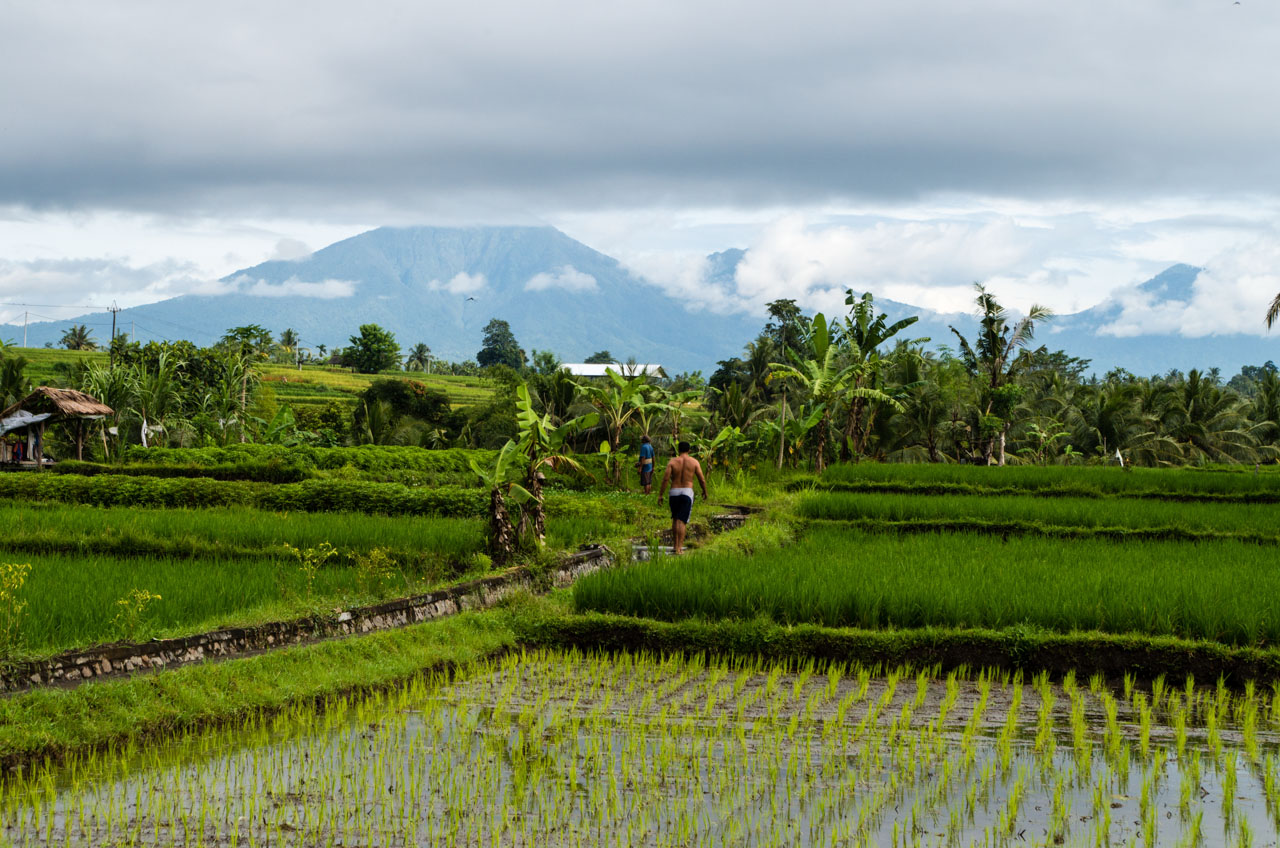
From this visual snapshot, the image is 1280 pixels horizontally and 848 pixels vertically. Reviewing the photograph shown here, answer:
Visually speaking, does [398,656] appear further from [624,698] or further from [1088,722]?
[1088,722]

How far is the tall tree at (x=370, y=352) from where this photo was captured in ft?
229

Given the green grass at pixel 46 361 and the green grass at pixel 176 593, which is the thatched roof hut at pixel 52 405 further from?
the green grass at pixel 46 361

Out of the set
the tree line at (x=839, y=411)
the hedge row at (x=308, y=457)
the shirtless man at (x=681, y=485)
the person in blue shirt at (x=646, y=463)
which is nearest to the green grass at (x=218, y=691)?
the shirtless man at (x=681, y=485)

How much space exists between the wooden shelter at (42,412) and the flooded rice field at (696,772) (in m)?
19.3

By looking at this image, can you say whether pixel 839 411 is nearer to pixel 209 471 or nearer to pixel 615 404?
pixel 615 404

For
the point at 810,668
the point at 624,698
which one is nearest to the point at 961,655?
the point at 810,668

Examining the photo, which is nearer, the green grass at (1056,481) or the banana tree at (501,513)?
the banana tree at (501,513)

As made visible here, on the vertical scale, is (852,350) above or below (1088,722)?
above

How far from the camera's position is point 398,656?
21.2 feet

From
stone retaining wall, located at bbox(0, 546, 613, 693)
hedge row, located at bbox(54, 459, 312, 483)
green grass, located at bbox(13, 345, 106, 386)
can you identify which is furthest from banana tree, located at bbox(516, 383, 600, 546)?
green grass, located at bbox(13, 345, 106, 386)

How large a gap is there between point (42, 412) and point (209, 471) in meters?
5.45

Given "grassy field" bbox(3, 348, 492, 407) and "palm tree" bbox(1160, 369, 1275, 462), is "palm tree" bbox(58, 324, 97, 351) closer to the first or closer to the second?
"grassy field" bbox(3, 348, 492, 407)

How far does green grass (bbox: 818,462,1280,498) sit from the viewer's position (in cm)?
1733

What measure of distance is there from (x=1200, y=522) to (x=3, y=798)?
13.3 meters
